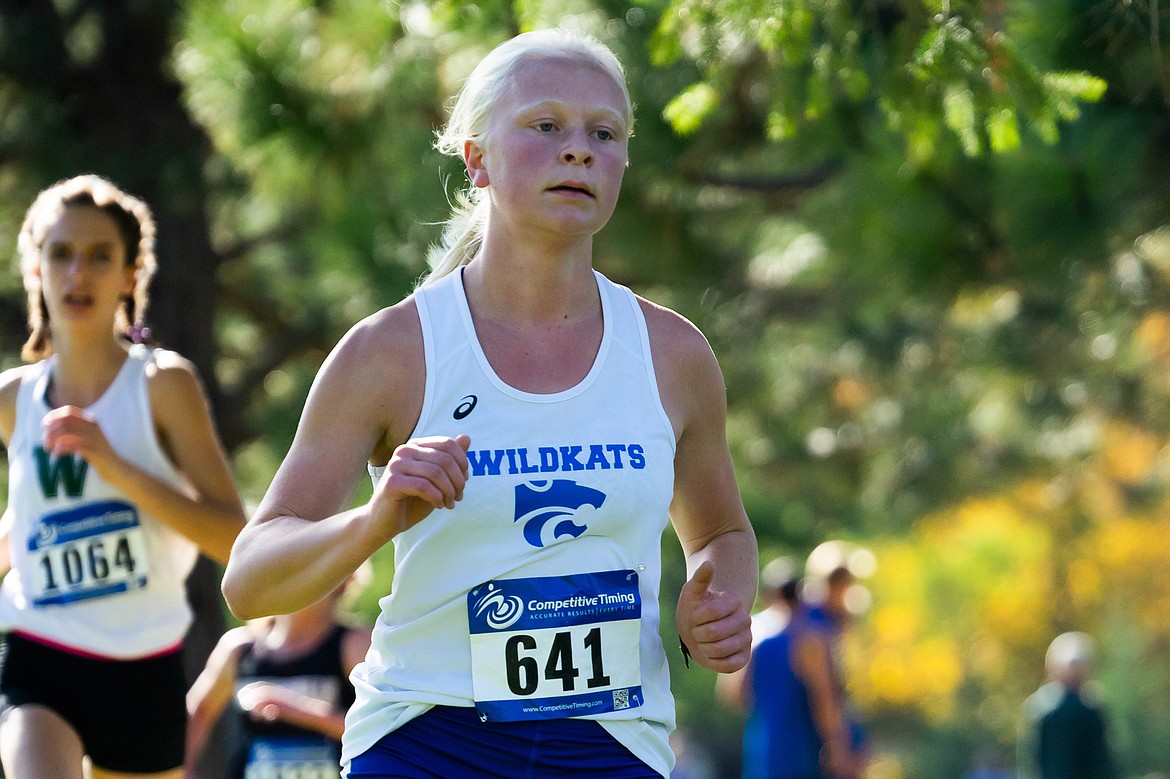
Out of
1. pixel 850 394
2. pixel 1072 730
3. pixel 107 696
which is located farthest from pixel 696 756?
pixel 107 696

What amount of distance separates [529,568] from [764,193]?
18.8 ft

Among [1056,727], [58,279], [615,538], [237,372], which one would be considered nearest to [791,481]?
[1056,727]

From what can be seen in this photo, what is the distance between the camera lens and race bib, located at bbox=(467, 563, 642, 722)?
2.41 metres

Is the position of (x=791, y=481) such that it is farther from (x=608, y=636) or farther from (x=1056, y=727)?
(x=608, y=636)

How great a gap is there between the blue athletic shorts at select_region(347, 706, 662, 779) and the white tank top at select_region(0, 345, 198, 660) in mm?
1494

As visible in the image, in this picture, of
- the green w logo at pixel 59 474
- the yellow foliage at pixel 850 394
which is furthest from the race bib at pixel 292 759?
the yellow foliage at pixel 850 394

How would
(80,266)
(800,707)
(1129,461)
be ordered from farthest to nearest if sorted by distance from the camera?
1. (1129,461)
2. (800,707)
3. (80,266)

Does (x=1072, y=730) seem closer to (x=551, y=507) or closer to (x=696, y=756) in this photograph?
(x=551, y=507)

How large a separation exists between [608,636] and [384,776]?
1.25ft

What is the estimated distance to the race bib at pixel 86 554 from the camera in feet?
12.2

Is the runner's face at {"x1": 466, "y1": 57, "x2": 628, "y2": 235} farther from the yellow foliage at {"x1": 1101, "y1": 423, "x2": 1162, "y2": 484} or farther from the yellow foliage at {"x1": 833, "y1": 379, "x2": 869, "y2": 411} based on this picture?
the yellow foliage at {"x1": 1101, "y1": 423, "x2": 1162, "y2": 484}

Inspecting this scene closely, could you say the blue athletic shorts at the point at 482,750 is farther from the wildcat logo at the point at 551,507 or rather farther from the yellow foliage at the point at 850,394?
the yellow foliage at the point at 850,394

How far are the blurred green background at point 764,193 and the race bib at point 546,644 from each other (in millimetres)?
1415

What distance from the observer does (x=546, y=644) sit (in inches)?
95.3
